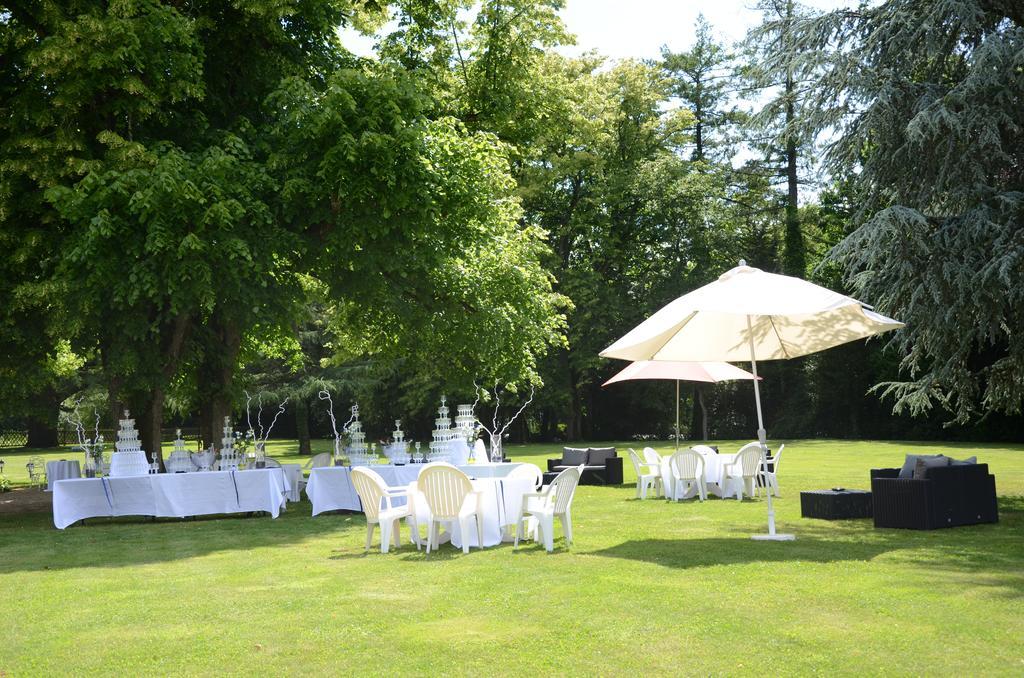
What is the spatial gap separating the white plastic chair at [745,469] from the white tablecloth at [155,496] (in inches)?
258

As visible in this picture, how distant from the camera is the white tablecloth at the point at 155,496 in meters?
13.3

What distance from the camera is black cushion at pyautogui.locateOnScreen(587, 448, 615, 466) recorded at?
19.1 metres

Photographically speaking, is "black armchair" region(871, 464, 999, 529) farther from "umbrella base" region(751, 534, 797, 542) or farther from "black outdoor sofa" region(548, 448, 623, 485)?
"black outdoor sofa" region(548, 448, 623, 485)

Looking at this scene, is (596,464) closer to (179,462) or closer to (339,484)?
(339,484)

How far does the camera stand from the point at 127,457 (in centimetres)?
1355

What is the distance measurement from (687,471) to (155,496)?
737cm

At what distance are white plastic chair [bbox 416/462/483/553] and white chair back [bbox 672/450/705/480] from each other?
5689 mm

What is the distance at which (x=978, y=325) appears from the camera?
1358 cm

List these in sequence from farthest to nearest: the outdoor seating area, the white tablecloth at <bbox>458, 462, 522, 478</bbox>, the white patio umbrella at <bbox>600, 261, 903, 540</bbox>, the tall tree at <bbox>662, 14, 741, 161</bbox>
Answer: the tall tree at <bbox>662, 14, 741, 161</bbox> → the white tablecloth at <bbox>458, 462, 522, 478</bbox> → the white patio umbrella at <bbox>600, 261, 903, 540</bbox> → the outdoor seating area

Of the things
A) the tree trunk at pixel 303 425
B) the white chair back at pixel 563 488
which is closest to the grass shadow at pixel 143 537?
the white chair back at pixel 563 488

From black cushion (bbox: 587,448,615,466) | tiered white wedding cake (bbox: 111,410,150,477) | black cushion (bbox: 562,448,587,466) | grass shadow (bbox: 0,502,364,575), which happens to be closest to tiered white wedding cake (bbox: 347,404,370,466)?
grass shadow (bbox: 0,502,364,575)

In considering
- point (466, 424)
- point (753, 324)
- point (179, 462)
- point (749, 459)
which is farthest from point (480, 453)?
point (179, 462)

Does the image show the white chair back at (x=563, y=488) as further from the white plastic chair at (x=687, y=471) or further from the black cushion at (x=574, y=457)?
the black cushion at (x=574, y=457)

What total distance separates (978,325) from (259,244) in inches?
390
